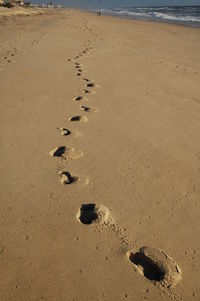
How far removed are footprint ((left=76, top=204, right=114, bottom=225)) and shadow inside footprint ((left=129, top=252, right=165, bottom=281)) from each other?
11.1 inches

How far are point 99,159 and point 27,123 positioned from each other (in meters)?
0.96

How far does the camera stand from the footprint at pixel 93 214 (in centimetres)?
192

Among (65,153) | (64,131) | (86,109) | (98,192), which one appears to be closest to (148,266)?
(98,192)

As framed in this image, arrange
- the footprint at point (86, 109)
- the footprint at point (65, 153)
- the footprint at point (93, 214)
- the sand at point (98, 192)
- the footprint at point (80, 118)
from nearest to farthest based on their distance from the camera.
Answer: the sand at point (98, 192) → the footprint at point (93, 214) → the footprint at point (65, 153) → the footprint at point (80, 118) → the footprint at point (86, 109)

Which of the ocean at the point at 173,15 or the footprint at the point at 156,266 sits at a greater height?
the footprint at the point at 156,266

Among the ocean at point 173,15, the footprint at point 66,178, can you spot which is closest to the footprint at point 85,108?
the footprint at point 66,178

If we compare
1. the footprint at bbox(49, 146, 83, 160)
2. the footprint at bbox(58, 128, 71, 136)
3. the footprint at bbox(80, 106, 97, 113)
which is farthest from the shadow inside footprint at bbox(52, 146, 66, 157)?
the footprint at bbox(80, 106, 97, 113)

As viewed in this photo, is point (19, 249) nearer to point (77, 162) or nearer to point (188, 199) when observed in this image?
point (77, 162)

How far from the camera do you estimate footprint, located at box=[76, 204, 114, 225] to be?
6.31 ft

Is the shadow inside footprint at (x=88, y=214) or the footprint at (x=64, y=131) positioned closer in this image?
the shadow inside footprint at (x=88, y=214)

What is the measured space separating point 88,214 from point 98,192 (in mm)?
227

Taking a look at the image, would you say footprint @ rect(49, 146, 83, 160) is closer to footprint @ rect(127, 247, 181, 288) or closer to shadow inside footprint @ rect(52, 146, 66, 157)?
shadow inside footprint @ rect(52, 146, 66, 157)

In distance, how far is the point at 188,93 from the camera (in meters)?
4.36

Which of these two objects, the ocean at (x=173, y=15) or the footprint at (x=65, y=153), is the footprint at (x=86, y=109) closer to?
the footprint at (x=65, y=153)
